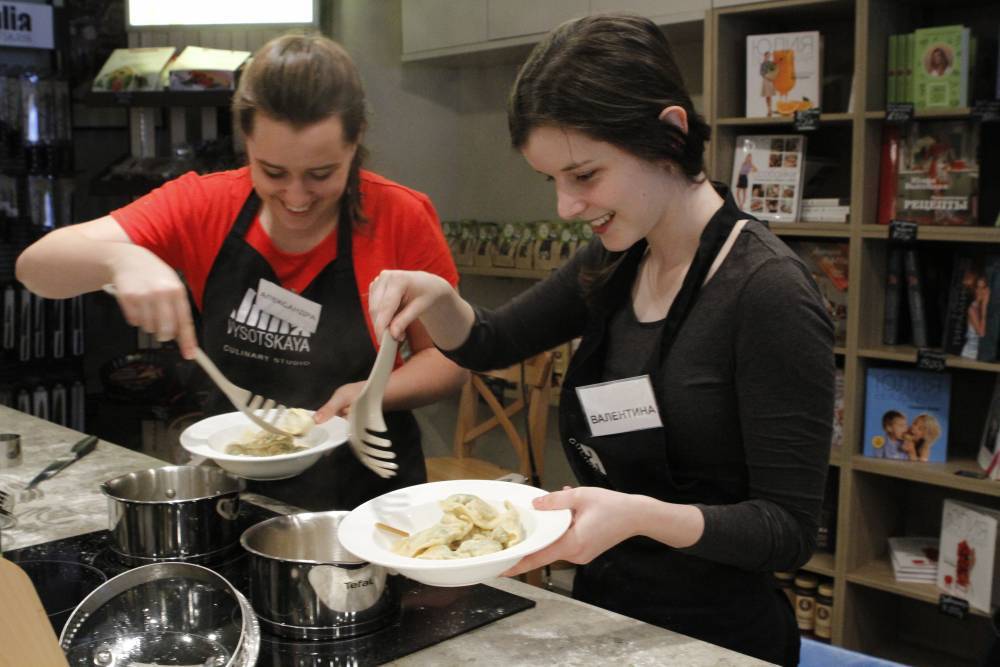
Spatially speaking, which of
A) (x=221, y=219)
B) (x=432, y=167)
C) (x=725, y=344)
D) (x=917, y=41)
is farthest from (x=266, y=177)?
(x=432, y=167)

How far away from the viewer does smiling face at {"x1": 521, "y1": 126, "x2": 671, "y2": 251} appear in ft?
4.70

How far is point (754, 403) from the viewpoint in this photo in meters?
1.38

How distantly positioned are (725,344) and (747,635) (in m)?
0.46

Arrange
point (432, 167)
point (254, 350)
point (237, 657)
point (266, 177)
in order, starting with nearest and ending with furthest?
point (237, 657) → point (266, 177) → point (254, 350) → point (432, 167)

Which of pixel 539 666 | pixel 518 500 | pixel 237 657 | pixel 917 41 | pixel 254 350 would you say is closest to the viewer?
pixel 237 657

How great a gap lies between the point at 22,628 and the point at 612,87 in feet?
3.22

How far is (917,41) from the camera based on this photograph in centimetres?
298

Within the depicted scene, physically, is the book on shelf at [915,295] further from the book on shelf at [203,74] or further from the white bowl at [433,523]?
the book on shelf at [203,74]

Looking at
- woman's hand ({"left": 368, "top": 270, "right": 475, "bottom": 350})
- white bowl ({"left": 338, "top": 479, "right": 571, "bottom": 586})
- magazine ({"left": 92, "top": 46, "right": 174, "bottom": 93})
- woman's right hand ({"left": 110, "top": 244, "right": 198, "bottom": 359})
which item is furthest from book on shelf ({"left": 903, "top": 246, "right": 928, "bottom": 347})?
magazine ({"left": 92, "top": 46, "right": 174, "bottom": 93})

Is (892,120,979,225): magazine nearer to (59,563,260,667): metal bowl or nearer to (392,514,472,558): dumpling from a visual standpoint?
(392,514,472,558): dumpling

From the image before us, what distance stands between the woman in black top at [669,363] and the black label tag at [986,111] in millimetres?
1666

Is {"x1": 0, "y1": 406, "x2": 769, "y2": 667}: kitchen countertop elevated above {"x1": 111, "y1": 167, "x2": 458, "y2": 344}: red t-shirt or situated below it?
below

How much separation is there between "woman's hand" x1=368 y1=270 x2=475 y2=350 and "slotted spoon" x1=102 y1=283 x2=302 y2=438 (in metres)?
0.25

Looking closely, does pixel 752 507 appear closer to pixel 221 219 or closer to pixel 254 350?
pixel 254 350
